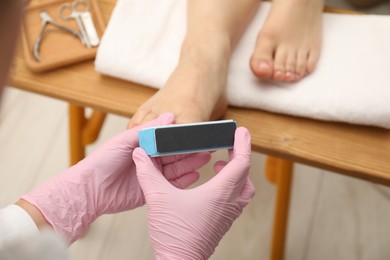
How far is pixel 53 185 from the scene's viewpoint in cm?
81

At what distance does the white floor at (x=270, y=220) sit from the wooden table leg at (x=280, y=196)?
105 mm

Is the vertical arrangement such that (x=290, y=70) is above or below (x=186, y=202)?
above

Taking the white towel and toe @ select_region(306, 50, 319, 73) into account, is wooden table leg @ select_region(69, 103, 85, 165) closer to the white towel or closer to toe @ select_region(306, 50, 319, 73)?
the white towel

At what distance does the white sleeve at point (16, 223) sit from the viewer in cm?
72

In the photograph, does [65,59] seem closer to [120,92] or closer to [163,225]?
[120,92]

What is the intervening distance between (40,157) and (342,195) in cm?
85

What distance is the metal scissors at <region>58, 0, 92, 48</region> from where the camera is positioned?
0.96 meters

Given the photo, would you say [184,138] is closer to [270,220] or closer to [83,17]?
[83,17]

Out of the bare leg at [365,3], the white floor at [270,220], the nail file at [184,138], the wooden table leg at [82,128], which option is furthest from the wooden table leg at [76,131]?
the bare leg at [365,3]

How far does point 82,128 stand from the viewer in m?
1.13

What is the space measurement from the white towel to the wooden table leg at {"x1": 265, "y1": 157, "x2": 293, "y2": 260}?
21 cm

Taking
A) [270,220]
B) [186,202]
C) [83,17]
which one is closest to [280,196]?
[270,220]

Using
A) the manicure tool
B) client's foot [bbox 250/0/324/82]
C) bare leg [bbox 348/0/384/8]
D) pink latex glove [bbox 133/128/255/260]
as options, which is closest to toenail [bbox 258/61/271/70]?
client's foot [bbox 250/0/324/82]

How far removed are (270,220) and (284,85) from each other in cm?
60
